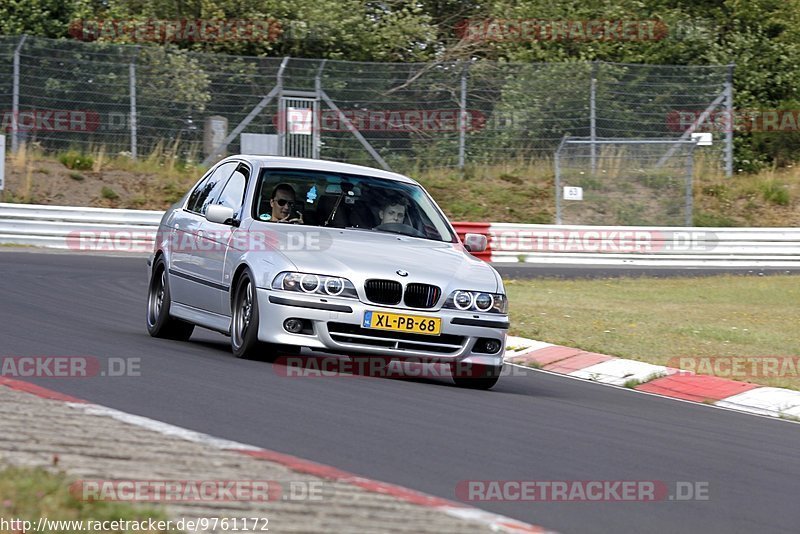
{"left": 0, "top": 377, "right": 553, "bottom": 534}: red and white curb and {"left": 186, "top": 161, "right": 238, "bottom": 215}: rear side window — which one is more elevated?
{"left": 186, "top": 161, "right": 238, "bottom": 215}: rear side window

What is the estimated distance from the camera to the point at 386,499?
4.97 m

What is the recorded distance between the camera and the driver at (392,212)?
1047 cm

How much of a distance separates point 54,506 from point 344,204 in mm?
6148

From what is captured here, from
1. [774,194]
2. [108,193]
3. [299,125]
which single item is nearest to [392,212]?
[299,125]

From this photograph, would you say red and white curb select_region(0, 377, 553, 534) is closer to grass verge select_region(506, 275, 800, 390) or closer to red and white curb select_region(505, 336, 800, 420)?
red and white curb select_region(505, 336, 800, 420)

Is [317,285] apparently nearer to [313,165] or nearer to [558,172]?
[313,165]

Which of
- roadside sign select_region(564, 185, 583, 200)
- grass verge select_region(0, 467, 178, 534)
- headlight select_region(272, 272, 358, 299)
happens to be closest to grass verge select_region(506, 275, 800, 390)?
headlight select_region(272, 272, 358, 299)

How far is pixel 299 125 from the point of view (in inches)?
1091

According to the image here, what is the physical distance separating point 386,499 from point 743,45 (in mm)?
34100

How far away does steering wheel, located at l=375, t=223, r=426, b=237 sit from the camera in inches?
409

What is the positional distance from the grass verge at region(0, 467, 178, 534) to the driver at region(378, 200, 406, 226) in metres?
6.00

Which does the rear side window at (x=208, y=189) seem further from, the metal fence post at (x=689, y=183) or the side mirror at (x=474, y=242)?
the metal fence post at (x=689, y=183)

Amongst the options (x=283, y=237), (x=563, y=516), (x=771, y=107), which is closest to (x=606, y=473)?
(x=563, y=516)

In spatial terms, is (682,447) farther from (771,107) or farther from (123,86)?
(771,107)
